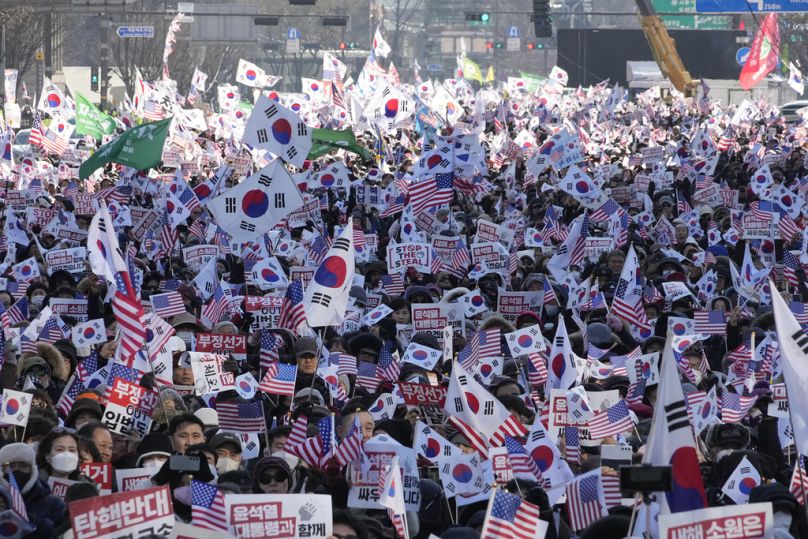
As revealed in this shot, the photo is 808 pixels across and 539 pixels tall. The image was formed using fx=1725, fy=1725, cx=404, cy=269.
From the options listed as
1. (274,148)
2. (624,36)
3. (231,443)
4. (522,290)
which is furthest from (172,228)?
(624,36)

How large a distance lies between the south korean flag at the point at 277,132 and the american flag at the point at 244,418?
22.6 ft

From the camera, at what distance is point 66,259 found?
54.8ft

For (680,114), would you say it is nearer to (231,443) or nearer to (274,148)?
(274,148)

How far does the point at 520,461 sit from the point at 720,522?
7.85 ft

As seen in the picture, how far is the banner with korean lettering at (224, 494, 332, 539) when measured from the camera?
6.58 m

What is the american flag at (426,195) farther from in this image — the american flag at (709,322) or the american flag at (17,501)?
the american flag at (17,501)

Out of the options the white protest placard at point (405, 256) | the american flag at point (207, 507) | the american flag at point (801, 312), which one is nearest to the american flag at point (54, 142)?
the white protest placard at point (405, 256)

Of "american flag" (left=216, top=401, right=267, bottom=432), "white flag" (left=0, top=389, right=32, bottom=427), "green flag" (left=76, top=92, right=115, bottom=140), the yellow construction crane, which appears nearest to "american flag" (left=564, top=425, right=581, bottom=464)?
"american flag" (left=216, top=401, right=267, bottom=432)

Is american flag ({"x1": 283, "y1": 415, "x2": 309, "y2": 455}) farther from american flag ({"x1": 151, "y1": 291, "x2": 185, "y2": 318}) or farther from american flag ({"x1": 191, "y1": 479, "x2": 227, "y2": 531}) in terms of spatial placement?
american flag ({"x1": 151, "y1": 291, "x2": 185, "y2": 318})

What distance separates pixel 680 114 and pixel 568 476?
34171 millimetres

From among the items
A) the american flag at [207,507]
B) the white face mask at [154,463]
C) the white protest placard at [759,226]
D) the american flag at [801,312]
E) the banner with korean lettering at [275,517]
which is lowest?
the white protest placard at [759,226]

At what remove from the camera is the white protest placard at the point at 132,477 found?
27.4 feet

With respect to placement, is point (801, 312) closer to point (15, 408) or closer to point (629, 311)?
point (629, 311)

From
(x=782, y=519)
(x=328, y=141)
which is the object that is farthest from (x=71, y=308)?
(x=328, y=141)
